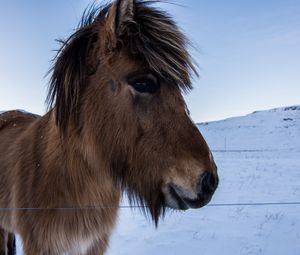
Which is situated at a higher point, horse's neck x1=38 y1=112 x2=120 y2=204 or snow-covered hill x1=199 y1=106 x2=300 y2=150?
horse's neck x1=38 y1=112 x2=120 y2=204

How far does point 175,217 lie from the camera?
7.39m

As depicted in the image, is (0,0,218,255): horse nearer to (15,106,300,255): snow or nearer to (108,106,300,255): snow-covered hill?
(15,106,300,255): snow

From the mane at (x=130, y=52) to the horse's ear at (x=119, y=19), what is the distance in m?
0.03

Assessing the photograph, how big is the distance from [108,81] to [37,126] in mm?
1075

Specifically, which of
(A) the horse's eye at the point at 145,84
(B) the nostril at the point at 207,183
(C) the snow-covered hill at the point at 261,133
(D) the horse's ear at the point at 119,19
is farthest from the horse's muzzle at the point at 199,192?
(C) the snow-covered hill at the point at 261,133

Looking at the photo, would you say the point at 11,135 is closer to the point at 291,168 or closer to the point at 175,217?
the point at 175,217

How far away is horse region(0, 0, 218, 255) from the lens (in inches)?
95.9

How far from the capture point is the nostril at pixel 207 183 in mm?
2271

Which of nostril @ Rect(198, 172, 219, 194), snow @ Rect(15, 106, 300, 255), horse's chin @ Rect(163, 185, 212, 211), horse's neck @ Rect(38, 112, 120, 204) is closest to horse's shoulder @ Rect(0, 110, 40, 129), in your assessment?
horse's neck @ Rect(38, 112, 120, 204)

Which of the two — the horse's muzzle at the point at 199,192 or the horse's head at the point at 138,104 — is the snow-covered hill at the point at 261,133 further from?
the horse's muzzle at the point at 199,192

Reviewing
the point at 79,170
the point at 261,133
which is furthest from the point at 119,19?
the point at 261,133

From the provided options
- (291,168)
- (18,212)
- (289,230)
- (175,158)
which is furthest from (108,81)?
(291,168)

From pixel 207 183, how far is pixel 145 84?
0.73 m

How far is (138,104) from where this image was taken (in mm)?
2533
